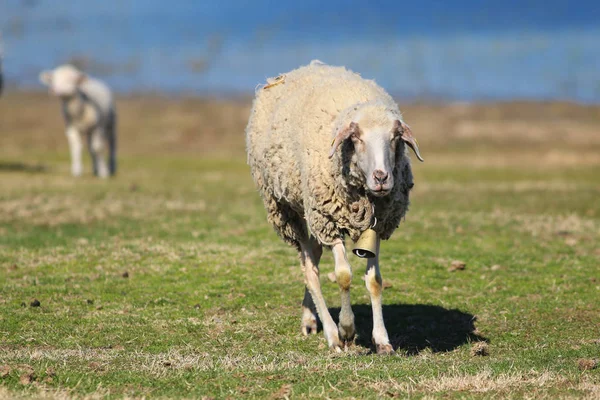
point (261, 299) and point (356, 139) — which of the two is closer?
point (356, 139)

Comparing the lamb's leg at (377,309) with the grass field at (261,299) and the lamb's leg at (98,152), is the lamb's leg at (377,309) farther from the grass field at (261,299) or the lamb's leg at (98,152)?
the lamb's leg at (98,152)

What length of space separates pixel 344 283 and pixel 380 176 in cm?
135

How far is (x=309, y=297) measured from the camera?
994cm

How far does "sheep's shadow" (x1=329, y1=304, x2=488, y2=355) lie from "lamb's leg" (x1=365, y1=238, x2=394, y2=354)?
43 centimetres

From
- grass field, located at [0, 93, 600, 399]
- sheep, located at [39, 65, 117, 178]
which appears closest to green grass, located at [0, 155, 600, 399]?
grass field, located at [0, 93, 600, 399]

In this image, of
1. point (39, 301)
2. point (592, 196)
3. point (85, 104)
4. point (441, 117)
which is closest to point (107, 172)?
point (85, 104)

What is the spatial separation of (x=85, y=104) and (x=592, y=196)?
1668cm

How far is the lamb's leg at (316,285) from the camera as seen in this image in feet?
29.3

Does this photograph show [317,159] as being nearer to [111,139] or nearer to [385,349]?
[385,349]

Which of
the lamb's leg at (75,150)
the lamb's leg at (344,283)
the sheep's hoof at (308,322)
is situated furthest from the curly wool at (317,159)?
the lamb's leg at (75,150)

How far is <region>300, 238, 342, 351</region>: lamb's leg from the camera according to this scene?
8945mm

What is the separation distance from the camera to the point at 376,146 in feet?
26.1

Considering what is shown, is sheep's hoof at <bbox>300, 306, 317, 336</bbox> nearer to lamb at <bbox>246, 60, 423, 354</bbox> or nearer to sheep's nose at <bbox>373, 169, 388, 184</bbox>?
lamb at <bbox>246, 60, 423, 354</bbox>

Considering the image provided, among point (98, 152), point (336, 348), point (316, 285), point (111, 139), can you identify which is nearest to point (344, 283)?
point (336, 348)
